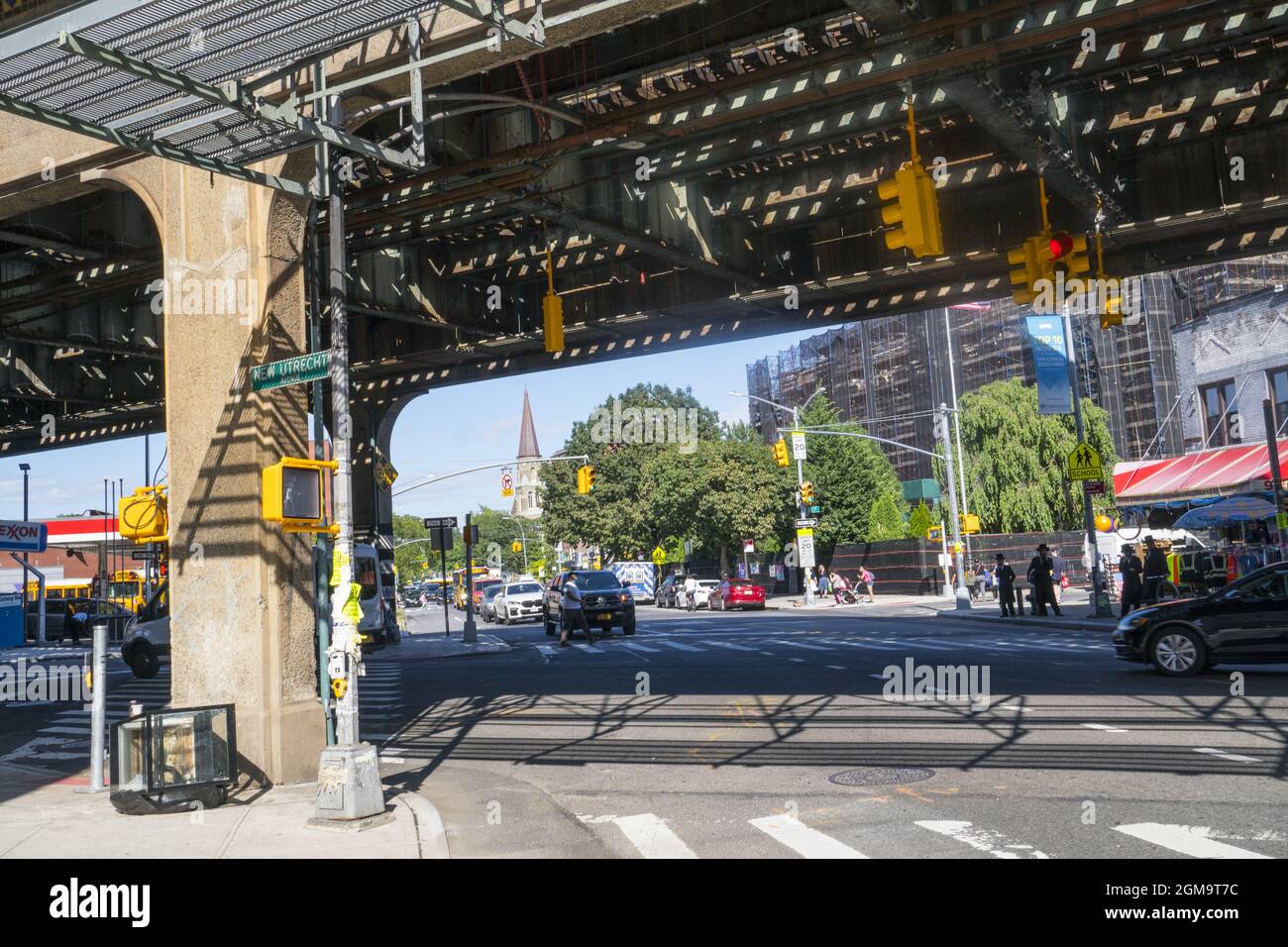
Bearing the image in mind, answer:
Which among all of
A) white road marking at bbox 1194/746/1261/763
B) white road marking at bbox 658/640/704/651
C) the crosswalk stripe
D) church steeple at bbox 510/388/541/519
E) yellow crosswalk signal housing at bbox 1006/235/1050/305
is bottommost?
white road marking at bbox 1194/746/1261/763

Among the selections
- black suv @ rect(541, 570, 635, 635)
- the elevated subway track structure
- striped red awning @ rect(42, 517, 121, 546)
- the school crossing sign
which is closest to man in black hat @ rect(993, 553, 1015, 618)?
the school crossing sign

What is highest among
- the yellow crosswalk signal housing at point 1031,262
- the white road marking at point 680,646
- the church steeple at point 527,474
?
the church steeple at point 527,474

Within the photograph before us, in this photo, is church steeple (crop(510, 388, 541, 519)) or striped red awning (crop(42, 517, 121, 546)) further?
church steeple (crop(510, 388, 541, 519))

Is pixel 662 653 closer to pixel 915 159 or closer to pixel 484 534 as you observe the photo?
pixel 915 159

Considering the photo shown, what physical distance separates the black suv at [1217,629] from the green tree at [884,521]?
4768 centimetres

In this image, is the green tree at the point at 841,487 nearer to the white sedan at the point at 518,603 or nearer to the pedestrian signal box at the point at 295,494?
the white sedan at the point at 518,603

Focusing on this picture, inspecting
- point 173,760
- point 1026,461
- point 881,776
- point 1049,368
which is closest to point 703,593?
point 1026,461

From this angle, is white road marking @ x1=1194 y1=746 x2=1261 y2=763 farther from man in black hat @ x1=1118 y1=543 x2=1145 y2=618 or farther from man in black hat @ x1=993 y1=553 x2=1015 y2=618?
man in black hat @ x1=993 y1=553 x2=1015 y2=618

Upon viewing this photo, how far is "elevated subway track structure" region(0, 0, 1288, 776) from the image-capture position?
9344 mm

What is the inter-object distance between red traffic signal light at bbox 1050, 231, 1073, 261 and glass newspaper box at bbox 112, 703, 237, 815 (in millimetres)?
10844

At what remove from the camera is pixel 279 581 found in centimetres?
1066

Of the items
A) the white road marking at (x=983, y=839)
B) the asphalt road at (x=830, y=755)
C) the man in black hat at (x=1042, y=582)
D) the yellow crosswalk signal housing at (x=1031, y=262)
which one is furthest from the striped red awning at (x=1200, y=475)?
the white road marking at (x=983, y=839)

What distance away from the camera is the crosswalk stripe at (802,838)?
7.13 metres

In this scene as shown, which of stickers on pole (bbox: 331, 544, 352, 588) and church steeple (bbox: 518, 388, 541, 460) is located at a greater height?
church steeple (bbox: 518, 388, 541, 460)
